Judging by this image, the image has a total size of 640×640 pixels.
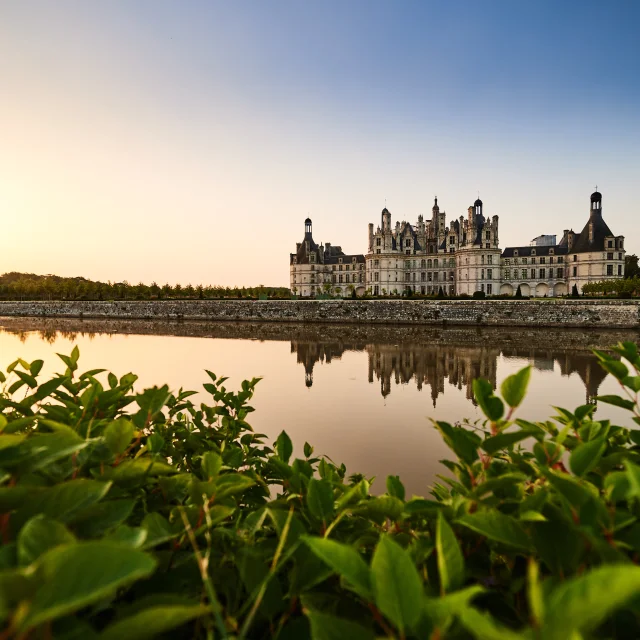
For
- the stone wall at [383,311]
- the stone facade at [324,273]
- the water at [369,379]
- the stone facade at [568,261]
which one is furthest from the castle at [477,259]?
the water at [369,379]

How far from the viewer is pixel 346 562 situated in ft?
2.29

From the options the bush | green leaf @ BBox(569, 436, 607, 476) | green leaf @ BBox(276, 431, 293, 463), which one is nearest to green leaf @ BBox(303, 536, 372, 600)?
the bush

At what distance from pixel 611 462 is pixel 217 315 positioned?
42.3 m

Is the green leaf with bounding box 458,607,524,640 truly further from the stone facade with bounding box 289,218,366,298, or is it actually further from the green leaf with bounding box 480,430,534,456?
the stone facade with bounding box 289,218,366,298

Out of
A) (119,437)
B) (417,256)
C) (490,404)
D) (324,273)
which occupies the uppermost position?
(417,256)

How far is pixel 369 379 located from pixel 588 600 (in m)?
11.3

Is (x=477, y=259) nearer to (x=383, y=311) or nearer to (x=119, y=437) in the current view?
(x=383, y=311)

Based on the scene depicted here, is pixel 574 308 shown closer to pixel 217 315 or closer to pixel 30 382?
pixel 217 315

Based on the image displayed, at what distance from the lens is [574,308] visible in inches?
1204

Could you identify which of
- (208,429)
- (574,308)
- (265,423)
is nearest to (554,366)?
(265,423)

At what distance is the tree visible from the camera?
217 ft

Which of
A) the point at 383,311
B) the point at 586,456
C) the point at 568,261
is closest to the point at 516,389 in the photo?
the point at 586,456

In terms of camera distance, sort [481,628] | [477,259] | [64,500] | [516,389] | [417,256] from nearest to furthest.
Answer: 1. [481,628]
2. [64,500]
3. [516,389]
4. [477,259]
5. [417,256]

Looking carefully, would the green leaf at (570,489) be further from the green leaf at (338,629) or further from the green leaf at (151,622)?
the green leaf at (151,622)
